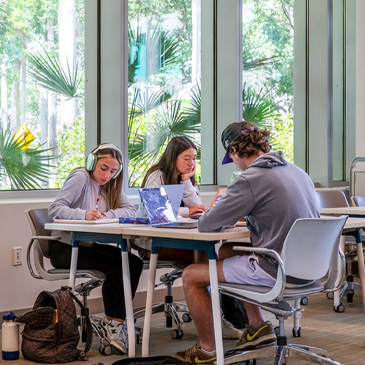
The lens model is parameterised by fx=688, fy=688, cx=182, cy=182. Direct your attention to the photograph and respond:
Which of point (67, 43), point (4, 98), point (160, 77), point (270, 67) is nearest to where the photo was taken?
point (4, 98)

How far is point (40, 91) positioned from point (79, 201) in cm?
131

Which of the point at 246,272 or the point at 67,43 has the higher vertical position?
the point at 67,43

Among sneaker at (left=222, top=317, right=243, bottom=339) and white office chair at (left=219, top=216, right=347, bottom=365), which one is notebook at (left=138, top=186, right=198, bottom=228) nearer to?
white office chair at (left=219, top=216, right=347, bottom=365)

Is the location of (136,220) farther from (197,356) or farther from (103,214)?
(197,356)

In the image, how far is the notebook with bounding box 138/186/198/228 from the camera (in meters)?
3.61

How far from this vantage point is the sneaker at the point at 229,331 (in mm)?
4180

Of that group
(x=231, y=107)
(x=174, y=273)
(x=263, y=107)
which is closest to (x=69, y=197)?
(x=174, y=273)

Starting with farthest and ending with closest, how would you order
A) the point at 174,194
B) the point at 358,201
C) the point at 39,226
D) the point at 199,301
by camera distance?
1. the point at 358,201
2. the point at 39,226
3. the point at 174,194
4. the point at 199,301

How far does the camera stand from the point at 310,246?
10.3 feet

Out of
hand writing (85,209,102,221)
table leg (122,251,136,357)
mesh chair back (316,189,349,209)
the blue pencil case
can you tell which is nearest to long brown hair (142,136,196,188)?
hand writing (85,209,102,221)

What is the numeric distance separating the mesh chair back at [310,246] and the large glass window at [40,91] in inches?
101

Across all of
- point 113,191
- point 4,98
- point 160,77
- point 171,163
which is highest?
point 160,77

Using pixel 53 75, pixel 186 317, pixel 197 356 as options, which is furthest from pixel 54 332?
pixel 53 75

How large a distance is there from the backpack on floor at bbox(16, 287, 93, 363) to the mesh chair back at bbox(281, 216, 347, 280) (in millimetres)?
1267
